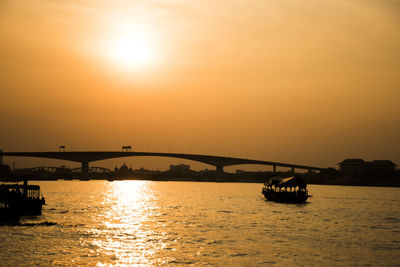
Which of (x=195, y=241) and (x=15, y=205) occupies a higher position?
(x=15, y=205)

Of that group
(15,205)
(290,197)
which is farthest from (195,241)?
(290,197)

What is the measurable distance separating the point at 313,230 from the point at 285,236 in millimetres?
5987

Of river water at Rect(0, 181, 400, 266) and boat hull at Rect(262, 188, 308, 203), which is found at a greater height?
boat hull at Rect(262, 188, 308, 203)

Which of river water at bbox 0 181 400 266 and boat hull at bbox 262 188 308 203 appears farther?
boat hull at bbox 262 188 308 203

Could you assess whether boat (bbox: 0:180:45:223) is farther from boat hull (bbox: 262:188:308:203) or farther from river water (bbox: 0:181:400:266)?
boat hull (bbox: 262:188:308:203)

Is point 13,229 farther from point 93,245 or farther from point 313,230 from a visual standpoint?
point 313,230

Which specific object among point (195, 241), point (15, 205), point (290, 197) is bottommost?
point (195, 241)

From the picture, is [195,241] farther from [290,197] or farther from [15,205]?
[290,197]

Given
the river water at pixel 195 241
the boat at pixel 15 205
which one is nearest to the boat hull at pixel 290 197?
the river water at pixel 195 241

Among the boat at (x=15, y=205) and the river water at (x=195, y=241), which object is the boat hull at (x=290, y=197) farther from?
the boat at (x=15, y=205)

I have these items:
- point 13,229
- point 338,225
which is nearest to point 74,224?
point 13,229

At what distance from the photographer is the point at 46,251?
3191 cm

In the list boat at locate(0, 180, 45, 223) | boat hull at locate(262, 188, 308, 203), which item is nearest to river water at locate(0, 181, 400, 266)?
boat at locate(0, 180, 45, 223)

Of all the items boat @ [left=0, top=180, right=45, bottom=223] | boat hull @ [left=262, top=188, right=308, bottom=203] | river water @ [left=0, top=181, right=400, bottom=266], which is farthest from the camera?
boat hull @ [left=262, top=188, right=308, bottom=203]
